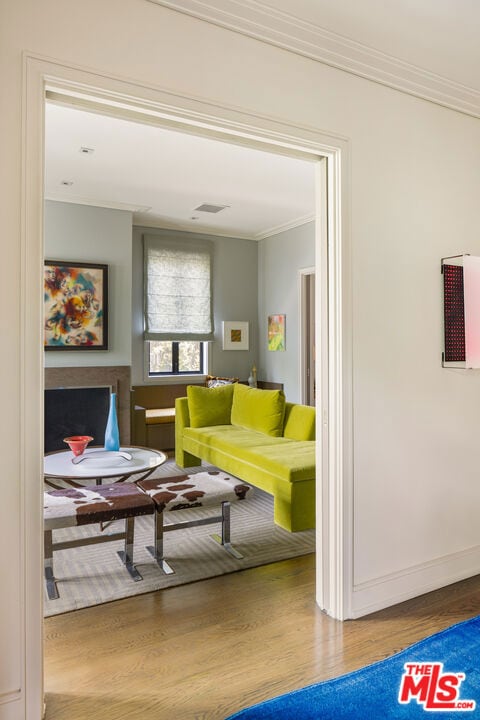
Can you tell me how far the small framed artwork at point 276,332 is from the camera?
7.05 meters

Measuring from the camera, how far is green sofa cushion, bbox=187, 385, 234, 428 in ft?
18.0

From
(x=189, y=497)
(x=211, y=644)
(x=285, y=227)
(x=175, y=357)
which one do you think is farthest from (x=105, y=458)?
(x=285, y=227)

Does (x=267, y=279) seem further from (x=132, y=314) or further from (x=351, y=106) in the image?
(x=351, y=106)

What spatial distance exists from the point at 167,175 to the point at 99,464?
9.46 ft

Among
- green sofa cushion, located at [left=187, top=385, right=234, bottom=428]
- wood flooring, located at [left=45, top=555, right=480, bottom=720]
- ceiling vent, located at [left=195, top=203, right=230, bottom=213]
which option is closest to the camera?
wood flooring, located at [left=45, top=555, right=480, bottom=720]

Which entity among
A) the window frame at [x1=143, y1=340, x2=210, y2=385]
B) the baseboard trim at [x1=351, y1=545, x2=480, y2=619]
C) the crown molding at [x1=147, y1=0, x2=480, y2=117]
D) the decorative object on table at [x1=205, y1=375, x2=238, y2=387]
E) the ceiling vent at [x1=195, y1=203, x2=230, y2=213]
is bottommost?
the baseboard trim at [x1=351, y1=545, x2=480, y2=619]

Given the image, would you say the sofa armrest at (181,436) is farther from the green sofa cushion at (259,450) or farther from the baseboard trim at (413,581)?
the baseboard trim at (413,581)

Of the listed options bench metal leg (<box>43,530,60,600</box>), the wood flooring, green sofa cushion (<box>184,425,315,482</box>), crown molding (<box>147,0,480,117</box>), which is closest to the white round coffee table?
bench metal leg (<box>43,530,60,600</box>)

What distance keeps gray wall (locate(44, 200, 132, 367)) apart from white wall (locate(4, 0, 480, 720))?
4018 millimetres

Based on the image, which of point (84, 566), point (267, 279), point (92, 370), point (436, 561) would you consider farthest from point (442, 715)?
point (267, 279)

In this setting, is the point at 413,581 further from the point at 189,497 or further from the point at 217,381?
the point at 217,381

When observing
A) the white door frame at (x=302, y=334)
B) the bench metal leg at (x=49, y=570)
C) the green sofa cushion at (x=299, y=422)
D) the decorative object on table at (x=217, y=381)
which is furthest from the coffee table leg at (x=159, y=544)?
the white door frame at (x=302, y=334)

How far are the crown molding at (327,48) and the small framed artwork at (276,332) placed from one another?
4281 mm

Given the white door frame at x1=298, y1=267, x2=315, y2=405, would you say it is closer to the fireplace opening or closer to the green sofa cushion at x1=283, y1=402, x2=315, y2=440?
the green sofa cushion at x1=283, y1=402, x2=315, y2=440
